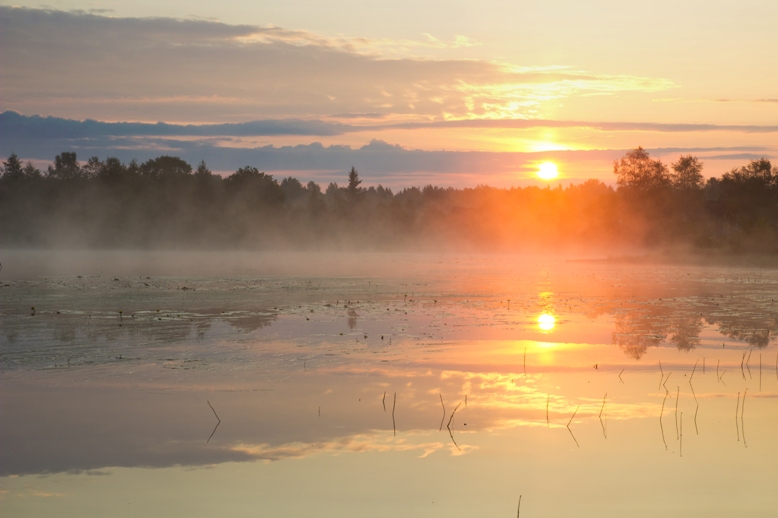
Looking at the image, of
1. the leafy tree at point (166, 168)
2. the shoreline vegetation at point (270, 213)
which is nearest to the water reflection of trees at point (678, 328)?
the shoreline vegetation at point (270, 213)

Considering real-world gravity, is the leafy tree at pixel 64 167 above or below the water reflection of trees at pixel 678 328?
above

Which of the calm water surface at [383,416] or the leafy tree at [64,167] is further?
the leafy tree at [64,167]

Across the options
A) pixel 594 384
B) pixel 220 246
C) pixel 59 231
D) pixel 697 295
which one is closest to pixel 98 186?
pixel 59 231

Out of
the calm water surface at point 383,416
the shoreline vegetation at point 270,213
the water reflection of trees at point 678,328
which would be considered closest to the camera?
the calm water surface at point 383,416

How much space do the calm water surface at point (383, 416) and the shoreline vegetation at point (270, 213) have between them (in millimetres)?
71668

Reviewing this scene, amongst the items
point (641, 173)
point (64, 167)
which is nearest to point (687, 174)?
point (641, 173)

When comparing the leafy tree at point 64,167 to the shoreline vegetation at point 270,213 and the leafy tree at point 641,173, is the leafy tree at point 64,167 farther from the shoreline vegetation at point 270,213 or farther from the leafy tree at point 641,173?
the leafy tree at point 641,173

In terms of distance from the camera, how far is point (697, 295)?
2812cm

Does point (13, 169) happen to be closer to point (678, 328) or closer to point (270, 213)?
point (270, 213)

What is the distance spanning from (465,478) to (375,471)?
0.90m

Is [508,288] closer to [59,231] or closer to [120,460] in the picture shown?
[120,460]

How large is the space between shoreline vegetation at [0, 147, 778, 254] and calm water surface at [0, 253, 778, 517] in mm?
71668

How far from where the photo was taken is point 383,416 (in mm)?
9547

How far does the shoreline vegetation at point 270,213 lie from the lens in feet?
308
